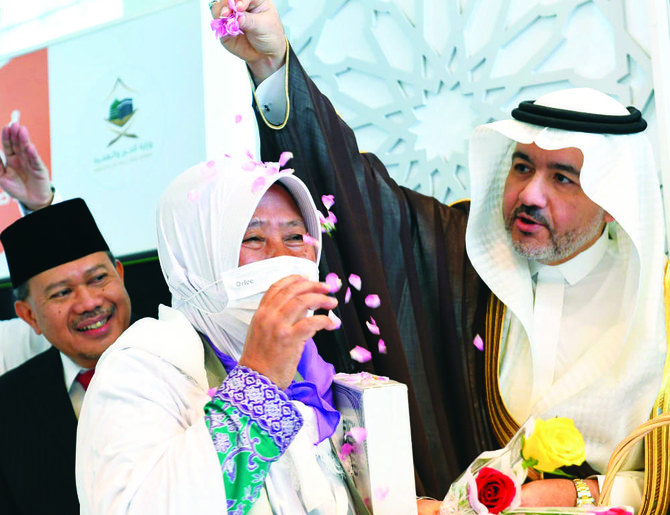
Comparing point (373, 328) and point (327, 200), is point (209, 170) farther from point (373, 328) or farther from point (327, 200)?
point (373, 328)

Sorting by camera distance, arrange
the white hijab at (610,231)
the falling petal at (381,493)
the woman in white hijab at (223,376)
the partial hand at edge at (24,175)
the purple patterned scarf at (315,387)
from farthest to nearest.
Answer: the partial hand at edge at (24,175) < the white hijab at (610,231) < the purple patterned scarf at (315,387) < the falling petal at (381,493) < the woman in white hijab at (223,376)

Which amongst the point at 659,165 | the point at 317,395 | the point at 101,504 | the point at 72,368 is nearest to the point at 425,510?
the point at 317,395

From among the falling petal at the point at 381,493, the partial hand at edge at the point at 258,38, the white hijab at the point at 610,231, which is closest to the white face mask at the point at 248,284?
the falling petal at the point at 381,493

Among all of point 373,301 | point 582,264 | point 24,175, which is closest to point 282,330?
point 373,301

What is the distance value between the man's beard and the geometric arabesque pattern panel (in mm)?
937

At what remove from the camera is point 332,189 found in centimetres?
236

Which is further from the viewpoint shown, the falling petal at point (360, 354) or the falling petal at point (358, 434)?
the falling petal at point (360, 354)

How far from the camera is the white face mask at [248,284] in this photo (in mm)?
1617

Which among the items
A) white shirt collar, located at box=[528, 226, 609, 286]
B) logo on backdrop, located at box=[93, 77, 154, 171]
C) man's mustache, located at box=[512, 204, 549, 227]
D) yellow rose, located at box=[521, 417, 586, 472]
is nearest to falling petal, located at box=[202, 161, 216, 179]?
yellow rose, located at box=[521, 417, 586, 472]

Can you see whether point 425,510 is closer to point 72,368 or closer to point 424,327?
point 424,327

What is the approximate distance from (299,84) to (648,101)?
1.54m

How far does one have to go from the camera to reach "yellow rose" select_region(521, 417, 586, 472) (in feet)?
5.34

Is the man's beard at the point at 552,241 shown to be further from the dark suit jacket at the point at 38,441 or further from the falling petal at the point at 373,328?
the dark suit jacket at the point at 38,441

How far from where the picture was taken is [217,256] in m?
1.65
